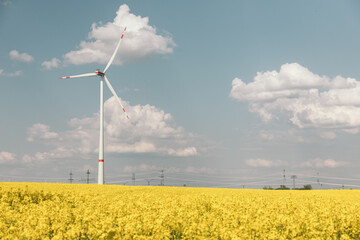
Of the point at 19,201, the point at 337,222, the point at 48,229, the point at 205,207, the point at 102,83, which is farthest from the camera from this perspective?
the point at 102,83

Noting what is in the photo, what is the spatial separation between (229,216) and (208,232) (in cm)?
230

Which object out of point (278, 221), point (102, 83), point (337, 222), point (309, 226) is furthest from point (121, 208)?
point (102, 83)

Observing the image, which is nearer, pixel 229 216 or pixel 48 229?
pixel 48 229

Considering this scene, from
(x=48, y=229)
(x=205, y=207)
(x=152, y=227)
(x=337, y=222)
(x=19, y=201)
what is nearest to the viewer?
(x=152, y=227)

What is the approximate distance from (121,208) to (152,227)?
497 cm

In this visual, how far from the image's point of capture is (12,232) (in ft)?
41.9

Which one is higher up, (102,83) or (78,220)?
(102,83)

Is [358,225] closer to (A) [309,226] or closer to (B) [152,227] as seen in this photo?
(A) [309,226]

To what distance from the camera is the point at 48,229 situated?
12492 mm

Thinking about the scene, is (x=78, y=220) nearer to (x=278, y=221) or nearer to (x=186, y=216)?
(x=186, y=216)

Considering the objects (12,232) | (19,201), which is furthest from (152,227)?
(19,201)

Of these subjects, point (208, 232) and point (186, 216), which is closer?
point (208, 232)

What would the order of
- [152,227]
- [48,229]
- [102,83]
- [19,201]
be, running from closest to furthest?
[152,227] → [48,229] → [19,201] → [102,83]

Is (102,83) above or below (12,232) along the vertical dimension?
above
